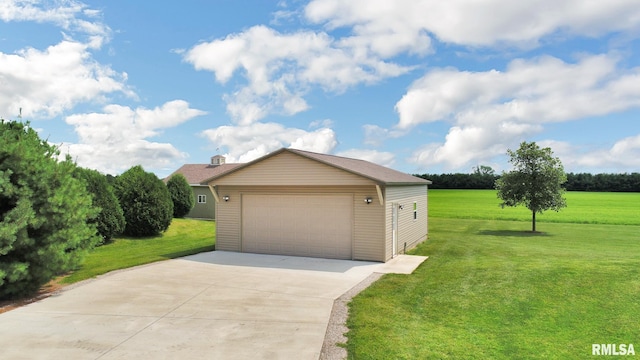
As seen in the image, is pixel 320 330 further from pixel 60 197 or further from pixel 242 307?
pixel 60 197

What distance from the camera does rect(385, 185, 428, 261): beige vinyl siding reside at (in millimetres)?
12812

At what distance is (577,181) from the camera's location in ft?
219

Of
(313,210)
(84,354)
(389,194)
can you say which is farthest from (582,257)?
(84,354)

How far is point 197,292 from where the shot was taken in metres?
8.82

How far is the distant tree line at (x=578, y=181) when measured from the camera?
63438 mm

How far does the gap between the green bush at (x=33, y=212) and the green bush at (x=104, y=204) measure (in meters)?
7.12

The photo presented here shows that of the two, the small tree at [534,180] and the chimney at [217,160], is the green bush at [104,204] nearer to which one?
the chimney at [217,160]

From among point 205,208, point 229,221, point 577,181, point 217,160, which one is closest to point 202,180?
point 205,208

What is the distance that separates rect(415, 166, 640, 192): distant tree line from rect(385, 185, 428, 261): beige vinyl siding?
151 ft

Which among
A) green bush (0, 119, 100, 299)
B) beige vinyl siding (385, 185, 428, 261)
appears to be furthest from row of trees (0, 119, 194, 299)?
beige vinyl siding (385, 185, 428, 261)

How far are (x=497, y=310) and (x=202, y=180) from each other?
2129 cm

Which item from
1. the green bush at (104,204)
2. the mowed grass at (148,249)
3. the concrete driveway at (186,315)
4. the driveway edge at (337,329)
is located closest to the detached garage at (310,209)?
the concrete driveway at (186,315)

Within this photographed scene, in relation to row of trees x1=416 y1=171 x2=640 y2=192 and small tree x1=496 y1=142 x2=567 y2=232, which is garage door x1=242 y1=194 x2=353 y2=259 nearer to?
small tree x1=496 y1=142 x2=567 y2=232

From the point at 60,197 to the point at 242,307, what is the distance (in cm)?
490
